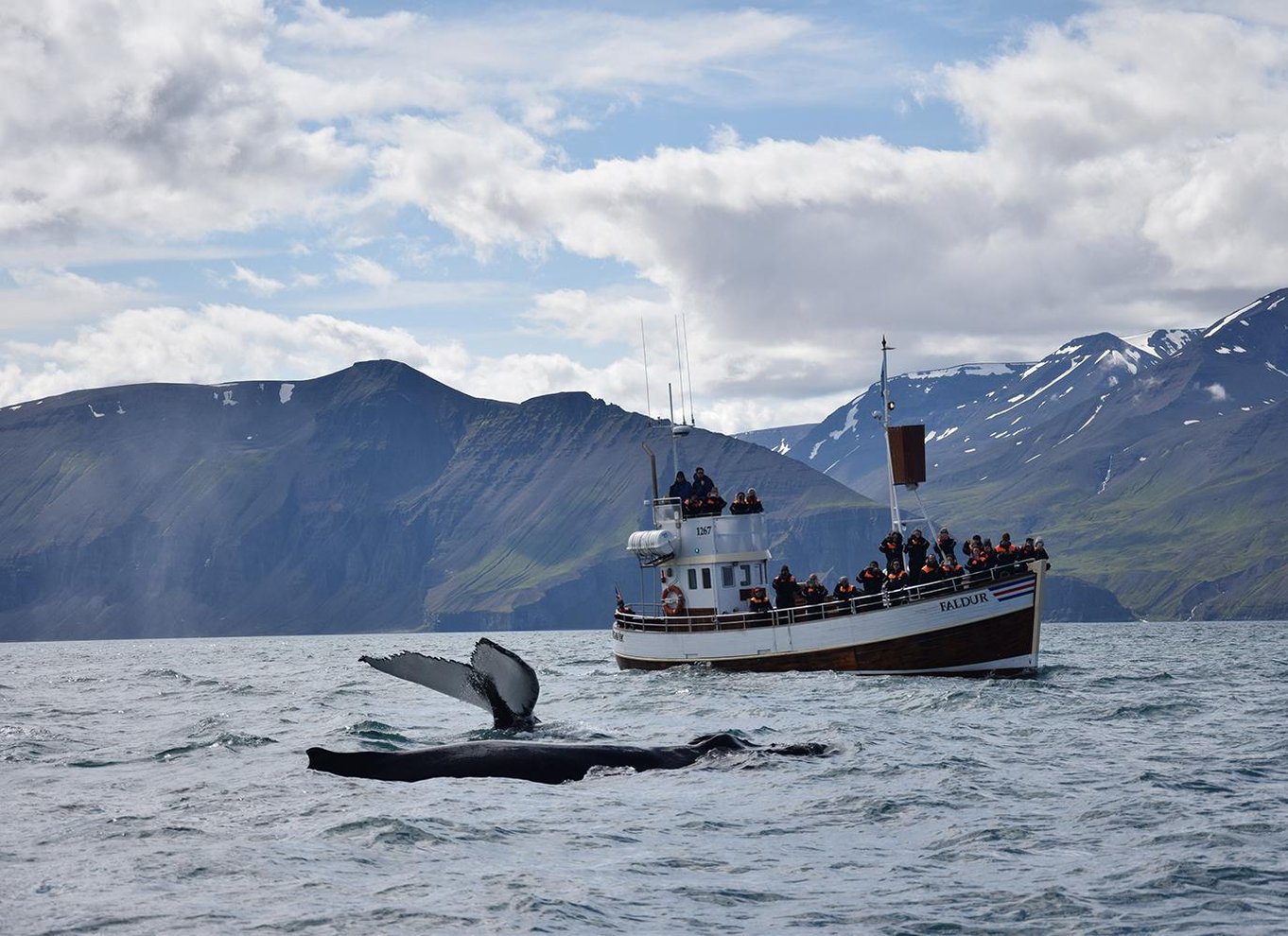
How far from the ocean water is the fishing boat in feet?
39.9

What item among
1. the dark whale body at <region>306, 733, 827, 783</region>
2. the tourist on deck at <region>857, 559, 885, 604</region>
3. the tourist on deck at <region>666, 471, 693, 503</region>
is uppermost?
the tourist on deck at <region>666, 471, 693, 503</region>

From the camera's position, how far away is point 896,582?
5056cm

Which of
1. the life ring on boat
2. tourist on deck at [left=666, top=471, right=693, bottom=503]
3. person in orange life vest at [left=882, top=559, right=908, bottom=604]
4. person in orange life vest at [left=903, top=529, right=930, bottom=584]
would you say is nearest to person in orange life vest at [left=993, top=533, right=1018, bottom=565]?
person in orange life vest at [left=903, top=529, right=930, bottom=584]

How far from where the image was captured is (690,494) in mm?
61781

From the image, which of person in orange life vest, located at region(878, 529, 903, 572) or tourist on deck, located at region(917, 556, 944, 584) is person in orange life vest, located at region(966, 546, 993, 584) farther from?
person in orange life vest, located at region(878, 529, 903, 572)

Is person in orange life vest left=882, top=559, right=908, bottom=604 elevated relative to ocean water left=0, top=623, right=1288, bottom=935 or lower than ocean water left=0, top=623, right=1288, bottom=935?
elevated

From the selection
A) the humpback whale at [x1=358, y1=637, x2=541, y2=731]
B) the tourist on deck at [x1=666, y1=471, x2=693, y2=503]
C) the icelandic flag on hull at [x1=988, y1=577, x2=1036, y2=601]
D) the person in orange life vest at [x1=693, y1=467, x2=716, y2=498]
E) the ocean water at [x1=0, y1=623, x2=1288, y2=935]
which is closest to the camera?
the ocean water at [x1=0, y1=623, x2=1288, y2=935]

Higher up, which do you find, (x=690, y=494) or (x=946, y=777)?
(x=690, y=494)

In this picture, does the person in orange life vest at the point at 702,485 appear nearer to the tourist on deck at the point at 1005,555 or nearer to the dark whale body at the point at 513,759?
the tourist on deck at the point at 1005,555

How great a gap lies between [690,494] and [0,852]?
145ft

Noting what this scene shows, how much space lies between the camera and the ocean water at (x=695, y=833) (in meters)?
15.3

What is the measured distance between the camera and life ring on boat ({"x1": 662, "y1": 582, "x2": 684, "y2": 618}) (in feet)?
198

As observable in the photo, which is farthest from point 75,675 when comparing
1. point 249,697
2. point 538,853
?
point 538,853

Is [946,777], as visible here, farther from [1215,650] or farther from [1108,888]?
[1215,650]
